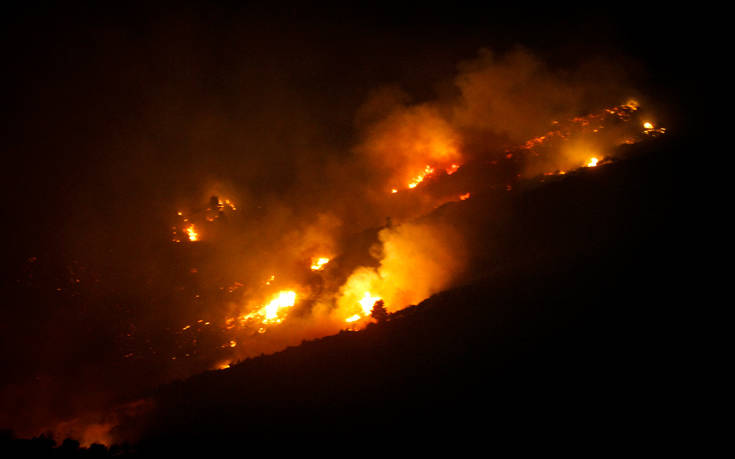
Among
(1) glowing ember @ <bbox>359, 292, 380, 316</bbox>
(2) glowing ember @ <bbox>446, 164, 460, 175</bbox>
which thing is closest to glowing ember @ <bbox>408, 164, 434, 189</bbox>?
(2) glowing ember @ <bbox>446, 164, 460, 175</bbox>

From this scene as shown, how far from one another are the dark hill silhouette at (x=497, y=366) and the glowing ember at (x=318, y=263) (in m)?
9.14

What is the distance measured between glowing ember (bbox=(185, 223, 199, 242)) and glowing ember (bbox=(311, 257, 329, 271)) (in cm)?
698

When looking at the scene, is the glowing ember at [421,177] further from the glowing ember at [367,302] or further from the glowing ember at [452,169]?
the glowing ember at [367,302]

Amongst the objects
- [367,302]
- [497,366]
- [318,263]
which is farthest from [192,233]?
[497,366]

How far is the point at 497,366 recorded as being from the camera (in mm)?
6828

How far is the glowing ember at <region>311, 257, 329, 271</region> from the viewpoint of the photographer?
19.4 metres

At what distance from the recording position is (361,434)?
256 inches

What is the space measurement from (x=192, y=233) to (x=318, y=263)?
7762 millimetres

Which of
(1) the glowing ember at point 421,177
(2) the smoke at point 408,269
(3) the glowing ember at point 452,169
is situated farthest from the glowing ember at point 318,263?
(3) the glowing ember at point 452,169

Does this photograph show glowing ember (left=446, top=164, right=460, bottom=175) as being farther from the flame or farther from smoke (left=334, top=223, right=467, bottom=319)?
the flame

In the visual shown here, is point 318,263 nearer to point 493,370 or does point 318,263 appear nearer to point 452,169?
point 452,169

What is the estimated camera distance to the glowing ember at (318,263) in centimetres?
1935

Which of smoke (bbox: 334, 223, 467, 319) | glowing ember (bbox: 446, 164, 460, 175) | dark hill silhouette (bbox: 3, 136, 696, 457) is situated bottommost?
dark hill silhouette (bbox: 3, 136, 696, 457)

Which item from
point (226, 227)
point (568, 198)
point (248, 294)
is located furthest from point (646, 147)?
point (226, 227)
